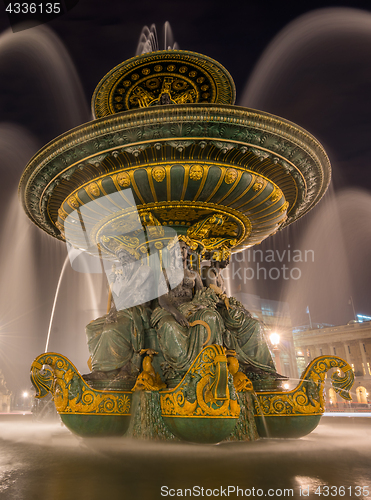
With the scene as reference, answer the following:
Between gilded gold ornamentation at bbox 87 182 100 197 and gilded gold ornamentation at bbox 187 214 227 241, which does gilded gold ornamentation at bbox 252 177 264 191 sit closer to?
gilded gold ornamentation at bbox 187 214 227 241

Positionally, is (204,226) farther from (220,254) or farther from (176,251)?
(220,254)

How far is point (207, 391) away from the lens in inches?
146

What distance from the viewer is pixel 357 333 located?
1924 inches

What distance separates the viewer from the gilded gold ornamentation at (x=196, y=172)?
15.0 feet

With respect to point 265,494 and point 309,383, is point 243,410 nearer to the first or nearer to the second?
point 309,383

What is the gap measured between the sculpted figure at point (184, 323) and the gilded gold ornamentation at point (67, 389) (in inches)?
38.3

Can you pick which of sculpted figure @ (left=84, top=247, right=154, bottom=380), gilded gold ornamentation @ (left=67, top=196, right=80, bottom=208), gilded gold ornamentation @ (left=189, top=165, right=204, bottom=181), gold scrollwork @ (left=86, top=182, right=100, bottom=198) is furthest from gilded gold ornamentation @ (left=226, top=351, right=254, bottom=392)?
gilded gold ornamentation @ (left=67, top=196, right=80, bottom=208)

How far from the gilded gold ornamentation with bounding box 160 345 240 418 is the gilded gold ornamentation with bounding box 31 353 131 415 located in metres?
0.96

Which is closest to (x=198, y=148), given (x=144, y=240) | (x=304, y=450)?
(x=144, y=240)

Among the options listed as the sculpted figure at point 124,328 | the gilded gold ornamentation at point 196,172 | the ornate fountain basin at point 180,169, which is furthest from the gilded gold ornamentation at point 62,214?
the gilded gold ornamentation at point 196,172

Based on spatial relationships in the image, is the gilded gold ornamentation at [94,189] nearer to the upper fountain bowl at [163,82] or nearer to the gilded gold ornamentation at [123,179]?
the gilded gold ornamentation at [123,179]

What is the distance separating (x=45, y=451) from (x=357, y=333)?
53.4 m

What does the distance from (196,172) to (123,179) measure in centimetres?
100

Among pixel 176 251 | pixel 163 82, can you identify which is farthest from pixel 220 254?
pixel 163 82
